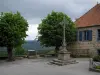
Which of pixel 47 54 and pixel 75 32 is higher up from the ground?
pixel 75 32

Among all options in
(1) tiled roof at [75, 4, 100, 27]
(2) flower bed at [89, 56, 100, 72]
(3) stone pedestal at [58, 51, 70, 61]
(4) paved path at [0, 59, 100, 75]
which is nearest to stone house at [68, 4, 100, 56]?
(1) tiled roof at [75, 4, 100, 27]

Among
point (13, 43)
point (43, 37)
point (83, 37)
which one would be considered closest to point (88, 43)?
point (83, 37)

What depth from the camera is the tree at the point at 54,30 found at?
91.9ft

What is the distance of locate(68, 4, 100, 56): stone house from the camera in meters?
27.5

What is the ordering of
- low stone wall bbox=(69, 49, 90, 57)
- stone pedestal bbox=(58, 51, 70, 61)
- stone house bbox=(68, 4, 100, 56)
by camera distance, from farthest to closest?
low stone wall bbox=(69, 49, 90, 57) < stone house bbox=(68, 4, 100, 56) < stone pedestal bbox=(58, 51, 70, 61)

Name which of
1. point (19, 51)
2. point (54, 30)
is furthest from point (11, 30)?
point (54, 30)

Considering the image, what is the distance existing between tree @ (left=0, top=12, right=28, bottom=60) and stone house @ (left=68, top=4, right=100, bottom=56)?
8.19 meters

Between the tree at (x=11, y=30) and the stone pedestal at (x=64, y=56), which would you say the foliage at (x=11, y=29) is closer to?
the tree at (x=11, y=30)

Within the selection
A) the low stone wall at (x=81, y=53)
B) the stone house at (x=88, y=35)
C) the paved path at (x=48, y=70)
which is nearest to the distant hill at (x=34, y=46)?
the stone house at (x=88, y=35)

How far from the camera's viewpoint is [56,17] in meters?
28.7

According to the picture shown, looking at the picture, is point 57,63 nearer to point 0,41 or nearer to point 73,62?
point 73,62

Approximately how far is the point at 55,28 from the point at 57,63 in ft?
28.6

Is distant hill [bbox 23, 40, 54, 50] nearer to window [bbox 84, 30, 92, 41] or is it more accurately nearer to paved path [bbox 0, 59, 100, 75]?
window [bbox 84, 30, 92, 41]

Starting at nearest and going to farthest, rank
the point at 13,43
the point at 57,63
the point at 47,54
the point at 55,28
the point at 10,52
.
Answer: the point at 57,63 < the point at 13,43 < the point at 10,52 < the point at 55,28 < the point at 47,54
